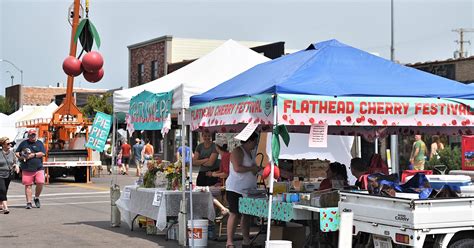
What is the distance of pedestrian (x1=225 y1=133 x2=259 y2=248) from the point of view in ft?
34.4

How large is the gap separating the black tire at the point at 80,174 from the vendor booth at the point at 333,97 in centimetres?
1795

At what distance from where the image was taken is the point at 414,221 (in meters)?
7.62

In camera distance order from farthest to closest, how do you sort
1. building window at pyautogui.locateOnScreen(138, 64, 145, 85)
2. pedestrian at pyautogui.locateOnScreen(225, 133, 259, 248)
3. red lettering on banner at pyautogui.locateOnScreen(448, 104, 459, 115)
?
building window at pyautogui.locateOnScreen(138, 64, 145, 85)
pedestrian at pyautogui.locateOnScreen(225, 133, 259, 248)
red lettering on banner at pyautogui.locateOnScreen(448, 104, 459, 115)

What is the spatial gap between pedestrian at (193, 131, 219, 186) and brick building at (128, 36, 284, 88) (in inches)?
1262

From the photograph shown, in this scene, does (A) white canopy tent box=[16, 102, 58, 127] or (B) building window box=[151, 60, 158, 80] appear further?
(B) building window box=[151, 60, 158, 80]

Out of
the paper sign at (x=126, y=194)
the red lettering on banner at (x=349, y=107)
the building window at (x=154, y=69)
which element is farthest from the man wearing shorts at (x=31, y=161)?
the building window at (x=154, y=69)

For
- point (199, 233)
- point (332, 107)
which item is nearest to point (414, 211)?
point (332, 107)

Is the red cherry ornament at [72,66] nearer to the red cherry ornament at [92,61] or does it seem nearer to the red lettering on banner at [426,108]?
the red cherry ornament at [92,61]

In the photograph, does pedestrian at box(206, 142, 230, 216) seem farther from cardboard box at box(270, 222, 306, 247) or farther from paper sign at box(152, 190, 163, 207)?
cardboard box at box(270, 222, 306, 247)

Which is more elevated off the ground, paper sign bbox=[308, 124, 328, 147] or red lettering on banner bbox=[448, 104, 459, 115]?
red lettering on banner bbox=[448, 104, 459, 115]

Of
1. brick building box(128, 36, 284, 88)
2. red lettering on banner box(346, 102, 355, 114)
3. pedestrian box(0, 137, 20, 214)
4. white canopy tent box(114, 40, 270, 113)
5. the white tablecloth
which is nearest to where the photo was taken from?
red lettering on banner box(346, 102, 355, 114)

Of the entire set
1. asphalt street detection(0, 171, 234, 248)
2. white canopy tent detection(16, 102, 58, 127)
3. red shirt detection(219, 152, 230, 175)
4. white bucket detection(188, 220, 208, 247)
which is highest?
white canopy tent detection(16, 102, 58, 127)

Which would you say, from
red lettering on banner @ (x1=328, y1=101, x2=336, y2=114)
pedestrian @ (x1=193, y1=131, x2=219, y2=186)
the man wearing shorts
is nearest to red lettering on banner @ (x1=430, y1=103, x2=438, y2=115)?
red lettering on banner @ (x1=328, y1=101, x2=336, y2=114)

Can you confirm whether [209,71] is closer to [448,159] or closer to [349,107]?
[349,107]
